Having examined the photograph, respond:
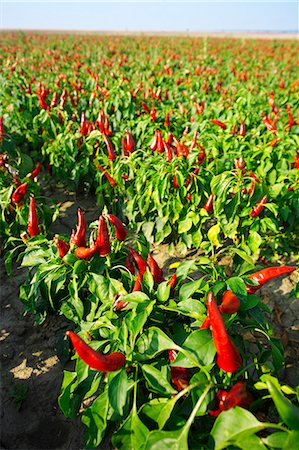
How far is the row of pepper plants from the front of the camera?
4.46 feet

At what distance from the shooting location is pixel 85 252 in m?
1.99

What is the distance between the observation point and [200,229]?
3475mm

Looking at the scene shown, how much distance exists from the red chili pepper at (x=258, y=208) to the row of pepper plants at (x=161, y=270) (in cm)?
2

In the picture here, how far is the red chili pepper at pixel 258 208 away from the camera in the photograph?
303 cm

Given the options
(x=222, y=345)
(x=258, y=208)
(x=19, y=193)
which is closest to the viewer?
(x=222, y=345)

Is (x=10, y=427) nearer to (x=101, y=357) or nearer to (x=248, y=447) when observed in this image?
(x=101, y=357)

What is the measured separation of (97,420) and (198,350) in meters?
0.53

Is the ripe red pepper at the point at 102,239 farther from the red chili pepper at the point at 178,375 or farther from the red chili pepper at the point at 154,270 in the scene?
the red chili pepper at the point at 178,375

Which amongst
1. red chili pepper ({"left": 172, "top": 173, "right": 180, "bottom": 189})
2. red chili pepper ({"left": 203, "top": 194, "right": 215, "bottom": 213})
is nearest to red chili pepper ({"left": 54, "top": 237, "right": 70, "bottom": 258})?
red chili pepper ({"left": 172, "top": 173, "right": 180, "bottom": 189})

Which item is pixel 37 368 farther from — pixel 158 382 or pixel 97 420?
pixel 158 382

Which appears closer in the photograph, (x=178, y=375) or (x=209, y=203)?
(x=178, y=375)

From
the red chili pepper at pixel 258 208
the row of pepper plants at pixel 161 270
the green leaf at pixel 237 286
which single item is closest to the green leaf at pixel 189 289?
the row of pepper plants at pixel 161 270

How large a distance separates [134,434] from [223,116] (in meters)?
4.69

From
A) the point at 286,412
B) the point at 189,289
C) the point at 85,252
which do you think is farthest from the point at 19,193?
the point at 286,412
